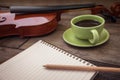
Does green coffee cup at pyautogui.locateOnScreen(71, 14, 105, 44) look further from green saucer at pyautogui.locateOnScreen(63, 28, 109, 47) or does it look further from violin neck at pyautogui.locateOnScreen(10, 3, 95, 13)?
violin neck at pyautogui.locateOnScreen(10, 3, 95, 13)

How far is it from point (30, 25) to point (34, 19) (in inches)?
2.4

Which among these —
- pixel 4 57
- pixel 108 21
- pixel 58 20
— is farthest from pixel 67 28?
pixel 4 57

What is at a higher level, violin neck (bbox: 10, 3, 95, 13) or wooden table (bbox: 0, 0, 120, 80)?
violin neck (bbox: 10, 3, 95, 13)

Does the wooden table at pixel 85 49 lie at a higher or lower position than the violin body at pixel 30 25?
lower

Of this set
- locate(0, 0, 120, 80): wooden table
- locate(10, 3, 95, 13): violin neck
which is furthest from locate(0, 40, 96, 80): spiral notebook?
locate(10, 3, 95, 13): violin neck

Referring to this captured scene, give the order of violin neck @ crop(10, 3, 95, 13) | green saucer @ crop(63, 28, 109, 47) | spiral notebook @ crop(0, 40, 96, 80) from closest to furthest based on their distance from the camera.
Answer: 1. spiral notebook @ crop(0, 40, 96, 80)
2. green saucer @ crop(63, 28, 109, 47)
3. violin neck @ crop(10, 3, 95, 13)

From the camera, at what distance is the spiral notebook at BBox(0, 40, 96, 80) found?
1.68ft

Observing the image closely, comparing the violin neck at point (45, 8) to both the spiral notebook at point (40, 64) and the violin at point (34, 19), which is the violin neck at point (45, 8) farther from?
the spiral notebook at point (40, 64)

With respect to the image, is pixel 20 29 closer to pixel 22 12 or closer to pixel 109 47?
pixel 22 12

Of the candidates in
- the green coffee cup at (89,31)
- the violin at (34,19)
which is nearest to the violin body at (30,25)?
the violin at (34,19)

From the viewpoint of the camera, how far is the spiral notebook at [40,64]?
513mm

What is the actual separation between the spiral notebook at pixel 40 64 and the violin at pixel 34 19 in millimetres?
77

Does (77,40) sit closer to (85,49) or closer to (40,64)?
(85,49)

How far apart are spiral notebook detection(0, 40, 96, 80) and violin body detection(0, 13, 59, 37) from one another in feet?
0.23
